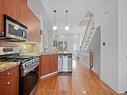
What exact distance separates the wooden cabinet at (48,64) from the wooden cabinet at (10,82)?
3303 mm

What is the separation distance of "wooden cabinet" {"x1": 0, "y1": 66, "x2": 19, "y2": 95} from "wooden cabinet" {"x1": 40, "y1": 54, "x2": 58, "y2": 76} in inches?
130

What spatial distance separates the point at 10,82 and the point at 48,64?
419 centimetres

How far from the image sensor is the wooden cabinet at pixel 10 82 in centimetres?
219

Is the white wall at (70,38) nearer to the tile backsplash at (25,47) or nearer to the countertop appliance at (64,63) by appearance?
the countertop appliance at (64,63)

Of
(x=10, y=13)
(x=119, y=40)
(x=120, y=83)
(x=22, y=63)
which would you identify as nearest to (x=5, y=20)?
(x=10, y=13)

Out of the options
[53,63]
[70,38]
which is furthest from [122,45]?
[70,38]

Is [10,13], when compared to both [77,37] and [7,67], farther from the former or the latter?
[77,37]

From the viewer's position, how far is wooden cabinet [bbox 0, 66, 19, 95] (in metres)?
2.19

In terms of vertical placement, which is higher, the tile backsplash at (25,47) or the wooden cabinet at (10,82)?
the tile backsplash at (25,47)

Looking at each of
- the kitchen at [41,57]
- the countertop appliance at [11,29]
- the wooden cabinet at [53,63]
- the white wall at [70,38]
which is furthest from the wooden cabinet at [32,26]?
the white wall at [70,38]

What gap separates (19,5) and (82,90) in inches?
107

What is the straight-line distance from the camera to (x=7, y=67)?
7.70 ft

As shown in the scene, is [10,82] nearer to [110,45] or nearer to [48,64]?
[110,45]

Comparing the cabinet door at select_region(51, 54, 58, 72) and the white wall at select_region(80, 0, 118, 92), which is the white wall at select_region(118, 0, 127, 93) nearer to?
the white wall at select_region(80, 0, 118, 92)
